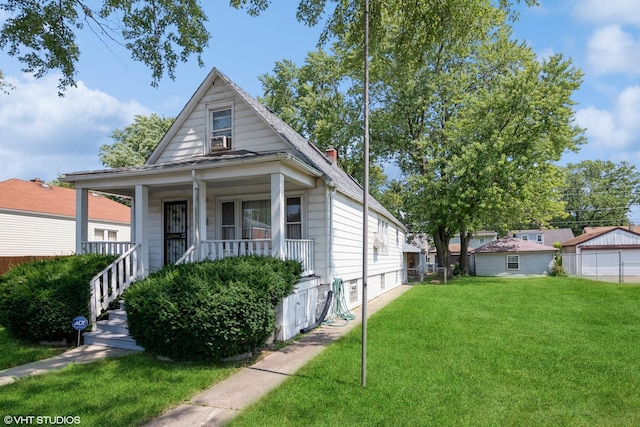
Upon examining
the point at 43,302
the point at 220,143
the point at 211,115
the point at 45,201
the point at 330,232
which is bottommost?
the point at 43,302

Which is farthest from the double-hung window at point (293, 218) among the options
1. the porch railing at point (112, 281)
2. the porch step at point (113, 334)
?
the porch step at point (113, 334)

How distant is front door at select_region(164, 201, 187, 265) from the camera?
36.4ft

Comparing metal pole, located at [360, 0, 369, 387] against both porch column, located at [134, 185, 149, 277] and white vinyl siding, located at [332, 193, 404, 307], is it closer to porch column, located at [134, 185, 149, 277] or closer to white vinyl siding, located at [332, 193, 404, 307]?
white vinyl siding, located at [332, 193, 404, 307]

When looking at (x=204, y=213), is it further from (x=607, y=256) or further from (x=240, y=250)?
(x=607, y=256)

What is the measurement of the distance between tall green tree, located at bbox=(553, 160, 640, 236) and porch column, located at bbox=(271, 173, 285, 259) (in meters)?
57.3

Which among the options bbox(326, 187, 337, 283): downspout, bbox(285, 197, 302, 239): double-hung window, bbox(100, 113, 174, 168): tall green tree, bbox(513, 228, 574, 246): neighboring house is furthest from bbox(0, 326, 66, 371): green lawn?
bbox(513, 228, 574, 246): neighboring house

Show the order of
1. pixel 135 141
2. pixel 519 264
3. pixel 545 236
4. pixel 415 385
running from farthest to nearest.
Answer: pixel 545 236 < pixel 135 141 < pixel 519 264 < pixel 415 385

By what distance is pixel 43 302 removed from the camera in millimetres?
7027

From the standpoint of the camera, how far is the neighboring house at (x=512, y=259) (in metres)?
30.0

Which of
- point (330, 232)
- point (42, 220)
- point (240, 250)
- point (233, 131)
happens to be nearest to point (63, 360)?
point (240, 250)

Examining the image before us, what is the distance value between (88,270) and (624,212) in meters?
64.9

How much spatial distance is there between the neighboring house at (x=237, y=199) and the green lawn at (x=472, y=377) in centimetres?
219

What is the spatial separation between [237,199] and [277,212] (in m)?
3.31

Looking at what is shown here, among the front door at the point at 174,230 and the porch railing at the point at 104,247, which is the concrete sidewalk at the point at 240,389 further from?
the porch railing at the point at 104,247
